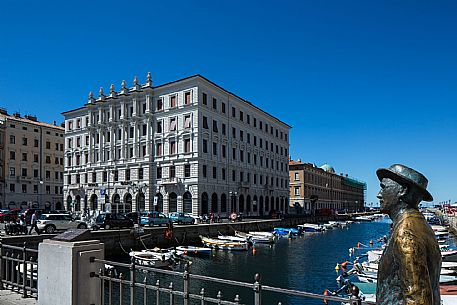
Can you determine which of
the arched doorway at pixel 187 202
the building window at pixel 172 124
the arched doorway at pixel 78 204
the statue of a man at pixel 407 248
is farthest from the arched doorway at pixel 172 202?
the statue of a man at pixel 407 248

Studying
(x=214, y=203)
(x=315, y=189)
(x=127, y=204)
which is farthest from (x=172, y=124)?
(x=315, y=189)

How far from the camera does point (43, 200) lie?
79812 millimetres

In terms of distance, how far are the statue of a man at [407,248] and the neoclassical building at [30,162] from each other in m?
77.2

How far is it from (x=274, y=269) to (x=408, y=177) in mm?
26910

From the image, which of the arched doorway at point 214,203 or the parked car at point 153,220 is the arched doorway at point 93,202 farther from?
the parked car at point 153,220

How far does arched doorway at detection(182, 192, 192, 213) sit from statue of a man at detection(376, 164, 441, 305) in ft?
173

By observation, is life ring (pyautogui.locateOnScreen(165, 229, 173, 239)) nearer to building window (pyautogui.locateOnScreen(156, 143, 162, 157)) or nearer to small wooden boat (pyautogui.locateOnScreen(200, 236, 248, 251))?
small wooden boat (pyautogui.locateOnScreen(200, 236, 248, 251))

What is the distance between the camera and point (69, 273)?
654 cm

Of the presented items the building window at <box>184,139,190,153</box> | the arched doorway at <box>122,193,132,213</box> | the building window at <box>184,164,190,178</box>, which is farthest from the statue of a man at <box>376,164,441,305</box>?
the arched doorway at <box>122,193,132,213</box>

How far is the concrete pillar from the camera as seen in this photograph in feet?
21.5

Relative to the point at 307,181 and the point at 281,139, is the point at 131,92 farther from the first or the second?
the point at 307,181

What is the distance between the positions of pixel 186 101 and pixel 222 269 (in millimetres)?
33059

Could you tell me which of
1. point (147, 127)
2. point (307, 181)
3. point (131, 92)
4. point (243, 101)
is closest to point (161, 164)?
point (147, 127)

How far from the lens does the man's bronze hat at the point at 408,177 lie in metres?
2.87
